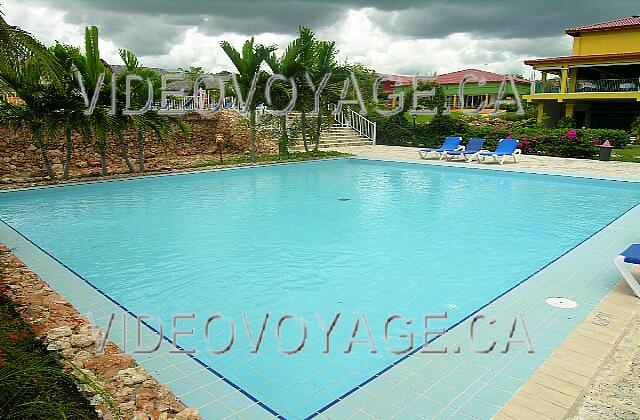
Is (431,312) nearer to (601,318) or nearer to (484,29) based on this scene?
(601,318)

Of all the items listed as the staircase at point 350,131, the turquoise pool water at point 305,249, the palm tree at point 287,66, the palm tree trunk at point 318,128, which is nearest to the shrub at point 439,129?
the staircase at point 350,131

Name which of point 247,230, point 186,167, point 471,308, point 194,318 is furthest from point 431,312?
point 186,167

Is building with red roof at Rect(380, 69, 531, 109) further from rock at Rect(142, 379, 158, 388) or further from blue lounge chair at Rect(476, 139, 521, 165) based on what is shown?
rock at Rect(142, 379, 158, 388)

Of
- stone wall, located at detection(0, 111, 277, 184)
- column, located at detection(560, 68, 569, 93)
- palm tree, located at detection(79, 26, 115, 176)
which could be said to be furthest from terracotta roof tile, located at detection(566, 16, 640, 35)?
palm tree, located at detection(79, 26, 115, 176)

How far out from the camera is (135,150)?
17.2m

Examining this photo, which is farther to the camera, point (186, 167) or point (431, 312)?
point (186, 167)

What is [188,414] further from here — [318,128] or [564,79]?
[564,79]

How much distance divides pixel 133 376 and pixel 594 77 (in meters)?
35.7

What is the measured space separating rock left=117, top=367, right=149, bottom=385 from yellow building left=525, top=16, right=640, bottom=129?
28630 mm

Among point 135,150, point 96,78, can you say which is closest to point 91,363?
point 96,78

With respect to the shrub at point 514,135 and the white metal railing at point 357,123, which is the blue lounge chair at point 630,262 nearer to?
the shrub at point 514,135

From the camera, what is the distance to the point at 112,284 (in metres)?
5.56

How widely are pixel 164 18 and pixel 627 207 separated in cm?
1332

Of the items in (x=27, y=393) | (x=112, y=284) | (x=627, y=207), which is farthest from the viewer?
(x=627, y=207)
